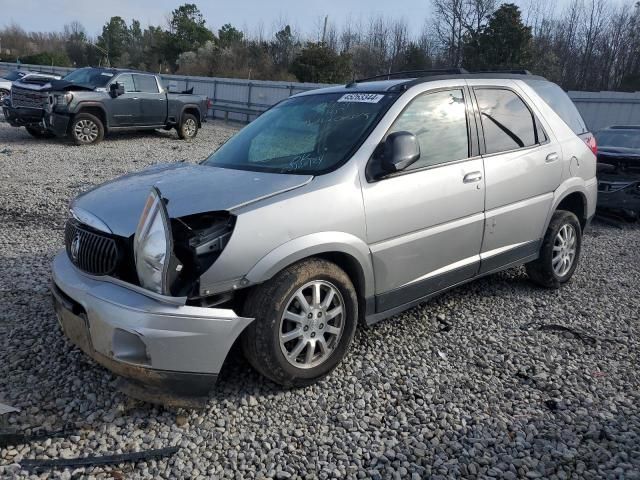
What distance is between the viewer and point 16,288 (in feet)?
14.8

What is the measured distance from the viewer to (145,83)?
47.6ft

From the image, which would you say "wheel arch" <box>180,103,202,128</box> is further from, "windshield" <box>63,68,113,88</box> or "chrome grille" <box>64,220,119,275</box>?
"chrome grille" <box>64,220,119,275</box>

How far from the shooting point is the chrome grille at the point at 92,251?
2938mm

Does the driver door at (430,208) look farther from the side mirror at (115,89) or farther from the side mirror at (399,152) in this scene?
the side mirror at (115,89)

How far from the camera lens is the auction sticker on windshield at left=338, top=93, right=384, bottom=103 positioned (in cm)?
376

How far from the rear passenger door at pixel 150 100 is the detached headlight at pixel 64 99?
83.2 inches

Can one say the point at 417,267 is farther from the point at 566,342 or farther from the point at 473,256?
the point at 566,342

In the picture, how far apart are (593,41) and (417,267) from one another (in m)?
41.9

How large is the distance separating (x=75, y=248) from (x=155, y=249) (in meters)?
0.81

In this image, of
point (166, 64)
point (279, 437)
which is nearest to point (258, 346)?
point (279, 437)

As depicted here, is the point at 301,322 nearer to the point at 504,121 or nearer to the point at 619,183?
the point at 504,121

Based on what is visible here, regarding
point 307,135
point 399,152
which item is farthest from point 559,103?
point 307,135

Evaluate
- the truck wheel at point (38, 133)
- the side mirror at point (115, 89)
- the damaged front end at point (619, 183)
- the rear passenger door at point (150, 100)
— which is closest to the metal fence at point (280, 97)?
the rear passenger door at point (150, 100)

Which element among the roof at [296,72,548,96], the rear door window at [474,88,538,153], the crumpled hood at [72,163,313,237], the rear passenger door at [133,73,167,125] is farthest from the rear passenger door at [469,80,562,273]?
the rear passenger door at [133,73,167,125]
